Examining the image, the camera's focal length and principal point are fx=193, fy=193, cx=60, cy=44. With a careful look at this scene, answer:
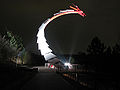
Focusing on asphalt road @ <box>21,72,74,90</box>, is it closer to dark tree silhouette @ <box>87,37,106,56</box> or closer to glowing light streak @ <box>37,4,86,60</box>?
glowing light streak @ <box>37,4,86,60</box>

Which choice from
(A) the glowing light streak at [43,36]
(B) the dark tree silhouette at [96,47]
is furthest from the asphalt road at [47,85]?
(B) the dark tree silhouette at [96,47]

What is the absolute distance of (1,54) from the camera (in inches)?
2080

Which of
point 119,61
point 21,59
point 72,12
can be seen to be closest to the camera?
point 72,12

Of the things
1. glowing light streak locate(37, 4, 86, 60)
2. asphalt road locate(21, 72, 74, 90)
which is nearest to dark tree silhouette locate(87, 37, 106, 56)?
glowing light streak locate(37, 4, 86, 60)

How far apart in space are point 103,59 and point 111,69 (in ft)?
32.9

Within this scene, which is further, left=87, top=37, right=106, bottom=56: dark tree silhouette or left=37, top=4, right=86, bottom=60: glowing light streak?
left=87, top=37, right=106, bottom=56: dark tree silhouette

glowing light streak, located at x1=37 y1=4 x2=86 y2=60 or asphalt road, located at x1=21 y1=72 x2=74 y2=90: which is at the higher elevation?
glowing light streak, located at x1=37 y1=4 x2=86 y2=60

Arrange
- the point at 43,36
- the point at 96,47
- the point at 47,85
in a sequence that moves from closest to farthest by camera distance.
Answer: the point at 47,85 → the point at 43,36 → the point at 96,47

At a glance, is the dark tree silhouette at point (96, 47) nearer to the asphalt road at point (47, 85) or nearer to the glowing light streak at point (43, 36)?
the glowing light streak at point (43, 36)

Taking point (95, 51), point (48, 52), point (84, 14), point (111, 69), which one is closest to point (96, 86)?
point (84, 14)

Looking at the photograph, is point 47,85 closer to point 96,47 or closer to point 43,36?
point 43,36

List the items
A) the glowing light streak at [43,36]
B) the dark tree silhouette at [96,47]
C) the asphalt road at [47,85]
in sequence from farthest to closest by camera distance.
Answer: the dark tree silhouette at [96,47] < the glowing light streak at [43,36] < the asphalt road at [47,85]

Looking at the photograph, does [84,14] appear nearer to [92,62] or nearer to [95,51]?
[92,62]

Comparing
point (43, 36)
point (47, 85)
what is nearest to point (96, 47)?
point (43, 36)
